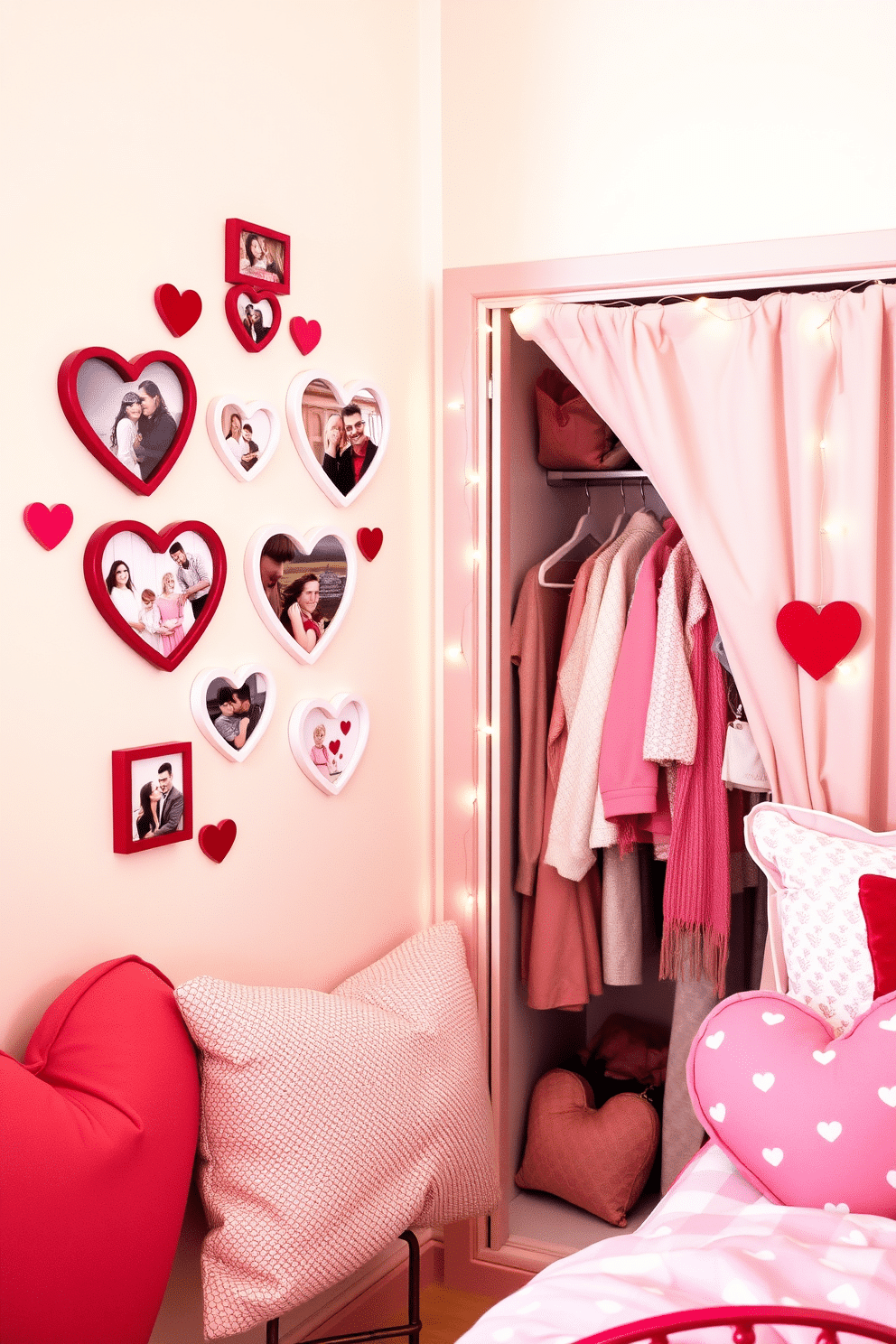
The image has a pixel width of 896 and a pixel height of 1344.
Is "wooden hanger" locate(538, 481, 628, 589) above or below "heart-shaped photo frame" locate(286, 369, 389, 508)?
below

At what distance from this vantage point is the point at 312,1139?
5.60 feet

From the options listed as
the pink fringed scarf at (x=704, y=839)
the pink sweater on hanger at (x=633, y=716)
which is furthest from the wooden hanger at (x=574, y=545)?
the pink fringed scarf at (x=704, y=839)

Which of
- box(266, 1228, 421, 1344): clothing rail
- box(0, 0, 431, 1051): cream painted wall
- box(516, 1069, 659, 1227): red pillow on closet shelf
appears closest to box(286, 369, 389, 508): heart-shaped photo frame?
box(0, 0, 431, 1051): cream painted wall

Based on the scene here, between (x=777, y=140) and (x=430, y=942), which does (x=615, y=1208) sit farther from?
(x=777, y=140)

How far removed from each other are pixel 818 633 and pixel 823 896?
1.62 feet

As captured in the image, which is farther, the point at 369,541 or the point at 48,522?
the point at 369,541

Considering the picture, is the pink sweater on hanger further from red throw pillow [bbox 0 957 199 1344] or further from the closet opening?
red throw pillow [bbox 0 957 199 1344]

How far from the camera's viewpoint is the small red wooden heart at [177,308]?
170cm

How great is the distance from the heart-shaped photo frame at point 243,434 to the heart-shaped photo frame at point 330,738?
43 centimetres

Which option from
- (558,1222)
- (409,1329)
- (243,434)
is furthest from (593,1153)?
(243,434)

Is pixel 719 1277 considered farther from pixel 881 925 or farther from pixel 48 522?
pixel 48 522

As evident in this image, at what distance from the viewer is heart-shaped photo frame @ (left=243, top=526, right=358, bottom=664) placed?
75.8 inches

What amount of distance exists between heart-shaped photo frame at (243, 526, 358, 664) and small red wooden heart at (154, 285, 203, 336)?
1.14ft

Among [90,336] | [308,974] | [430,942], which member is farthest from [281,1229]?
[90,336]
